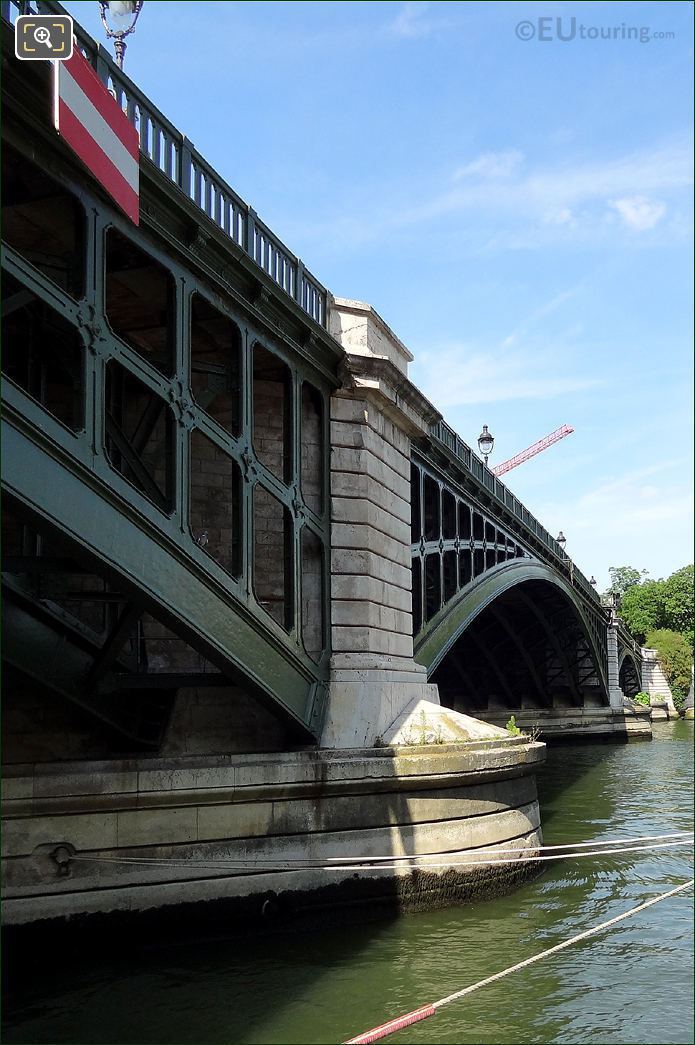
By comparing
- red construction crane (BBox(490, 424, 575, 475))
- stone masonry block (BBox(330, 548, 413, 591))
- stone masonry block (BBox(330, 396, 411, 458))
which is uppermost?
red construction crane (BBox(490, 424, 575, 475))

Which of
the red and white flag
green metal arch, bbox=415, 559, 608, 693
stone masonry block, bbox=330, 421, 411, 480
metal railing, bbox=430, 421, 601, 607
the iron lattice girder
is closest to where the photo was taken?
the red and white flag

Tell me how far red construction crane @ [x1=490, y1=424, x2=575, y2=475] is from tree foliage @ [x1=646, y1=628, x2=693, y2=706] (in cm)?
7693

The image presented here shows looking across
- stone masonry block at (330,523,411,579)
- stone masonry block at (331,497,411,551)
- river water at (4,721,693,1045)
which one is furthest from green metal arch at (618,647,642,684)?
river water at (4,721,693,1045)

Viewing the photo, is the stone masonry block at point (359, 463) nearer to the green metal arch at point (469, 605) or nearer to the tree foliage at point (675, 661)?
the green metal arch at point (469, 605)

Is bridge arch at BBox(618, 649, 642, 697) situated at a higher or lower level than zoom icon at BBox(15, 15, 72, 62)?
lower

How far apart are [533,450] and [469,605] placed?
5995 inches

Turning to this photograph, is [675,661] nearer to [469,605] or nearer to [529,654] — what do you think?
[529,654]

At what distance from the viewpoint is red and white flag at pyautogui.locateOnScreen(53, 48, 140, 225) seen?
9.02 m

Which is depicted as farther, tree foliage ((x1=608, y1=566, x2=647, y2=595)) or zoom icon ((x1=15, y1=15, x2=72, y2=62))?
tree foliage ((x1=608, y1=566, x2=647, y2=595))

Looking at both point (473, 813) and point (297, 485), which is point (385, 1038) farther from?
point (297, 485)

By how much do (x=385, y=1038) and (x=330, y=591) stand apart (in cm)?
661

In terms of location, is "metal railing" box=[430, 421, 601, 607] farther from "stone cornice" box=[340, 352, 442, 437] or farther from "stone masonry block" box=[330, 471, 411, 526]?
"stone masonry block" box=[330, 471, 411, 526]

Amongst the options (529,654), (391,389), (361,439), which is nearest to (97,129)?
(361,439)

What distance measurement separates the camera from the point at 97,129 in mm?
9523
